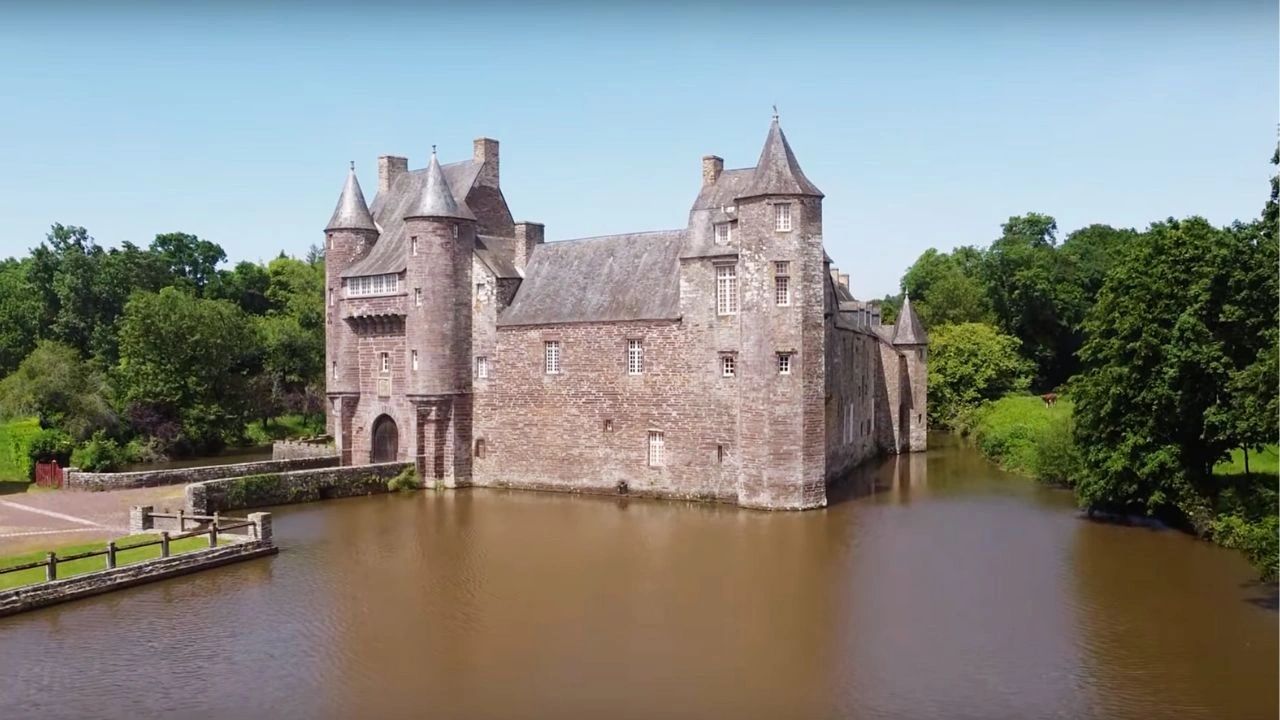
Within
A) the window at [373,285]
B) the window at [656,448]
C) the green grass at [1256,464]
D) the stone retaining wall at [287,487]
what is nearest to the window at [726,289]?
the window at [656,448]

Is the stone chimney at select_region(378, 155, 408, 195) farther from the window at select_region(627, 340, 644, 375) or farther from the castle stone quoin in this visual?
the window at select_region(627, 340, 644, 375)

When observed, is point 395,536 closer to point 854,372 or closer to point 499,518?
point 499,518

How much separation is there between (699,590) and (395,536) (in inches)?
352

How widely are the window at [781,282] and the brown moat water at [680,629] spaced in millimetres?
6270

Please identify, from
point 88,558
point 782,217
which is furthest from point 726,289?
point 88,558

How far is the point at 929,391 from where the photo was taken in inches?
2111

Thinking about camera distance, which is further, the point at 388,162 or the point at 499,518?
the point at 388,162

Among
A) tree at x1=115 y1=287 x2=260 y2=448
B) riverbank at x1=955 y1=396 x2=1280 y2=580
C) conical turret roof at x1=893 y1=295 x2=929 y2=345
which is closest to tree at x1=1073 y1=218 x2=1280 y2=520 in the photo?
riverbank at x1=955 y1=396 x2=1280 y2=580

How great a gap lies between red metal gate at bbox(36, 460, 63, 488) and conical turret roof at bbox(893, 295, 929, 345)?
105ft

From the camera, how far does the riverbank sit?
17.0 meters

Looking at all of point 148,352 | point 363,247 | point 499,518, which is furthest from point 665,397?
point 148,352

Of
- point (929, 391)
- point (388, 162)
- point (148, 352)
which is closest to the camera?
point (388, 162)

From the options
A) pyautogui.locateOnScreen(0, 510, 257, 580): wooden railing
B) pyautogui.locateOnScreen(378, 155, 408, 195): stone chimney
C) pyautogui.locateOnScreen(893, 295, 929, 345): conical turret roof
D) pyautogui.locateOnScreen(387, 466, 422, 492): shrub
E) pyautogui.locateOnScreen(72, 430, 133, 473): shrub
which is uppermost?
pyautogui.locateOnScreen(378, 155, 408, 195): stone chimney

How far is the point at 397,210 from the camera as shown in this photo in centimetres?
3803
